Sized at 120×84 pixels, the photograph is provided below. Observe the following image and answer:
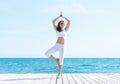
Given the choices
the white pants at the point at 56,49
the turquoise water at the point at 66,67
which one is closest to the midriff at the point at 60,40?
the white pants at the point at 56,49

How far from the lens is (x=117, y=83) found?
26.9ft

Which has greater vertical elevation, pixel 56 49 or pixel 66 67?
pixel 56 49

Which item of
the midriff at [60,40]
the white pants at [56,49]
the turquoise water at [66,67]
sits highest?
the midriff at [60,40]

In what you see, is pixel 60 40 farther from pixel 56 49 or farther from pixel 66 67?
pixel 66 67

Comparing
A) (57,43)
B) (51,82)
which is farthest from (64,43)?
(51,82)

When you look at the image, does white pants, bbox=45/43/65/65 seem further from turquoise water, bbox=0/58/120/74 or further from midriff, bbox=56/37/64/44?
turquoise water, bbox=0/58/120/74

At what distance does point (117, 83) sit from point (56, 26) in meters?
2.03

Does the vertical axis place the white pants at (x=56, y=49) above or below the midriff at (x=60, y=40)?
below

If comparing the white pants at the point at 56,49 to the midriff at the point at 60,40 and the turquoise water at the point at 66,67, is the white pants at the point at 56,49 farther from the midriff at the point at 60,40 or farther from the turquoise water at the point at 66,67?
the turquoise water at the point at 66,67

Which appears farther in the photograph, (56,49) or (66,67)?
(66,67)

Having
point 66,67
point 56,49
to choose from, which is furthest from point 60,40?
point 66,67

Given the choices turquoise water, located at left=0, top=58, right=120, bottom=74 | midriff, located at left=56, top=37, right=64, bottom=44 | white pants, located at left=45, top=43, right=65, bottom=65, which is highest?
midriff, located at left=56, top=37, right=64, bottom=44

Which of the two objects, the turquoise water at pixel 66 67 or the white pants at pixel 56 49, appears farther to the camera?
the turquoise water at pixel 66 67

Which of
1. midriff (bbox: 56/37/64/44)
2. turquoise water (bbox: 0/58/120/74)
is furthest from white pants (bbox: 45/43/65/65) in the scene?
turquoise water (bbox: 0/58/120/74)
